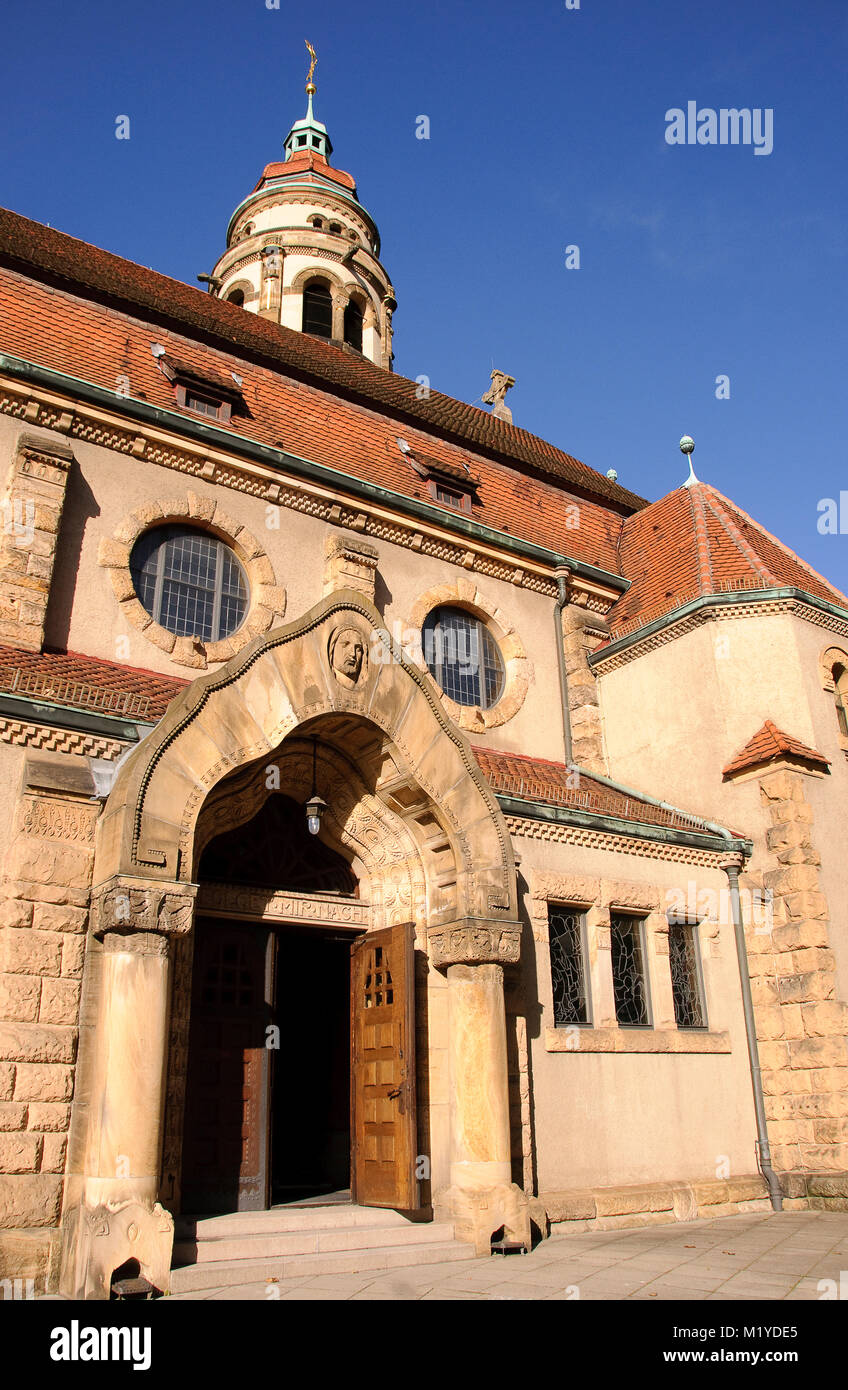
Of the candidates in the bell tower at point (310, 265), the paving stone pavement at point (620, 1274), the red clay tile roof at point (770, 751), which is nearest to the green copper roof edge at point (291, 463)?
the red clay tile roof at point (770, 751)

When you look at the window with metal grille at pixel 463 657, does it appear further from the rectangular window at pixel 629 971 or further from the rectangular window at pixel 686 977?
the rectangular window at pixel 686 977

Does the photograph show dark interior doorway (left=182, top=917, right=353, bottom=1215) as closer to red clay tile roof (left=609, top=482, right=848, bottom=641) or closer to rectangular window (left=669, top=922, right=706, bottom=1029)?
rectangular window (left=669, top=922, right=706, bottom=1029)

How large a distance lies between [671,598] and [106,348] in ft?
29.9

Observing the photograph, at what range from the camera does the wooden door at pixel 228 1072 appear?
955 centimetres

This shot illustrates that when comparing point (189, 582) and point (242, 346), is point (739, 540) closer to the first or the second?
point (242, 346)

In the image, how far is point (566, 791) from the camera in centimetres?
1335

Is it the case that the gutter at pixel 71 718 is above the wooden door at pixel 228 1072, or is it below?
above

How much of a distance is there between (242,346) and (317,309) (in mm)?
12017

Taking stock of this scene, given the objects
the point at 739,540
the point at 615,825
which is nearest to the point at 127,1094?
the point at 615,825

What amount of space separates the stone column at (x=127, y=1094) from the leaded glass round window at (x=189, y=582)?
512cm

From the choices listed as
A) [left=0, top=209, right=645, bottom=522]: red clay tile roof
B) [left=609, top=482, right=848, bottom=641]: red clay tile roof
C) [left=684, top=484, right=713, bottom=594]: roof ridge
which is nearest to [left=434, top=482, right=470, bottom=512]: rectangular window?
[left=0, top=209, right=645, bottom=522]: red clay tile roof

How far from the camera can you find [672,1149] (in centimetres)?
1198

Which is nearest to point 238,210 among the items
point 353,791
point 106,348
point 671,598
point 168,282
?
point 168,282
